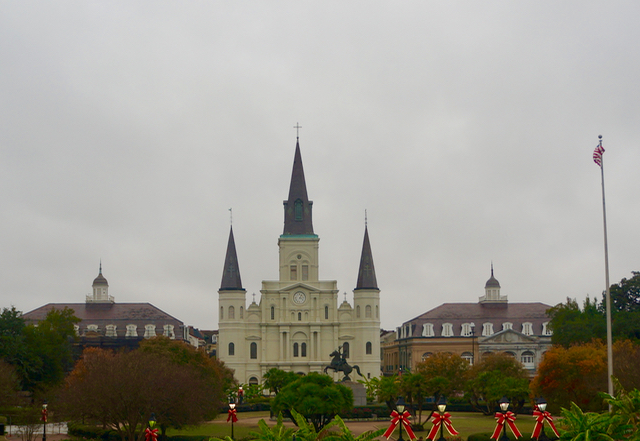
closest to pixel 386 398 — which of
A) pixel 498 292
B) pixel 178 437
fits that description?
pixel 178 437

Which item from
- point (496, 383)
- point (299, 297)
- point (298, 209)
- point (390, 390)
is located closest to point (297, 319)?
point (299, 297)

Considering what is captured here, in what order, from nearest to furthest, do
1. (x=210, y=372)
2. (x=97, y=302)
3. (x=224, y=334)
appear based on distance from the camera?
(x=210, y=372) < (x=224, y=334) < (x=97, y=302)

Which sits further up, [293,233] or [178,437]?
[293,233]

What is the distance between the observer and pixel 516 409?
190 feet

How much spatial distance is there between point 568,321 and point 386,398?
83.3ft

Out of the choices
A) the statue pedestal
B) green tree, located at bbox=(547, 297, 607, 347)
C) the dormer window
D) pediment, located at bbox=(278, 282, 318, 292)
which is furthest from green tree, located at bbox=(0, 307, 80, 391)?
green tree, located at bbox=(547, 297, 607, 347)

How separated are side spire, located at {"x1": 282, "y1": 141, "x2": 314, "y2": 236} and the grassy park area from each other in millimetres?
44400

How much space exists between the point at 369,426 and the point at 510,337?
60.5 metres

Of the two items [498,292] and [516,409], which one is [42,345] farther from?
[498,292]

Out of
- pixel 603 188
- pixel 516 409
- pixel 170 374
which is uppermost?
pixel 603 188

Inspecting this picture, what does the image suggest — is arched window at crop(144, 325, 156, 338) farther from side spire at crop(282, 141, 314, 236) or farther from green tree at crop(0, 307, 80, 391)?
green tree at crop(0, 307, 80, 391)

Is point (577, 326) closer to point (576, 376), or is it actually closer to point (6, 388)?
point (576, 376)

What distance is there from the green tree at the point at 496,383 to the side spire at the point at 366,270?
→ 1442 inches

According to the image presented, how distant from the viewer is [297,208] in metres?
104
